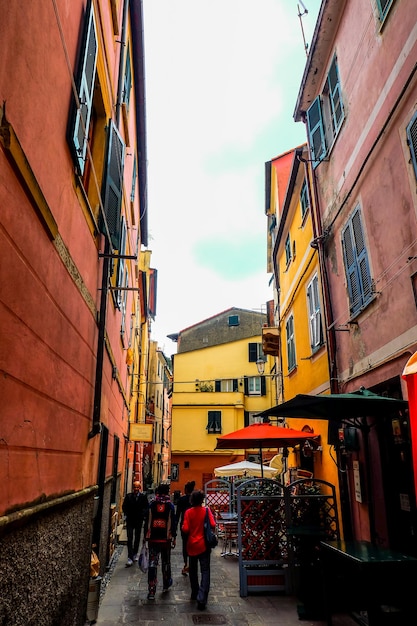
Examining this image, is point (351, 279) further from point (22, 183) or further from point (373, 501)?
point (22, 183)

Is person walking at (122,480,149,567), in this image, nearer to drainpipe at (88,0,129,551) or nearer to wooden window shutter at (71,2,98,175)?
drainpipe at (88,0,129,551)

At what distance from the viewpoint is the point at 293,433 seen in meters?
9.21

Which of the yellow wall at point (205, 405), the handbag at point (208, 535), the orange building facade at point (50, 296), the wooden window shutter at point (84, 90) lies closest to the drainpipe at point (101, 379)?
the orange building facade at point (50, 296)

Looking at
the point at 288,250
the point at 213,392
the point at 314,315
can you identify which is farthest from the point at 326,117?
the point at 213,392

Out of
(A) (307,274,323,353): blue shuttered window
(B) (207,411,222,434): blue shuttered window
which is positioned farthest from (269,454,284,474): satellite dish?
(B) (207,411,222,434): blue shuttered window

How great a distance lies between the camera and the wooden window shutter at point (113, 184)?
5992 mm

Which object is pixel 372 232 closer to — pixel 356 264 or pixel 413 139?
pixel 356 264

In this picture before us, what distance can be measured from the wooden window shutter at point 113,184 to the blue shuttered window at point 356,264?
147 inches

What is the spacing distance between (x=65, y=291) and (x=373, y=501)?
5246mm

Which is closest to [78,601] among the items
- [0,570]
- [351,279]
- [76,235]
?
[0,570]

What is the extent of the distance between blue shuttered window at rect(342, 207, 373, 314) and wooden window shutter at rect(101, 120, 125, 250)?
374cm

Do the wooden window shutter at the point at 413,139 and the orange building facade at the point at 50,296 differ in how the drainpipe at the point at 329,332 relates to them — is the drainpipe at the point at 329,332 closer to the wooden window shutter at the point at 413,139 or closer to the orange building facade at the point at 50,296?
the wooden window shutter at the point at 413,139

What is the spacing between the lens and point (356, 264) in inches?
279

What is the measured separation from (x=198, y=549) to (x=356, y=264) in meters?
4.92
